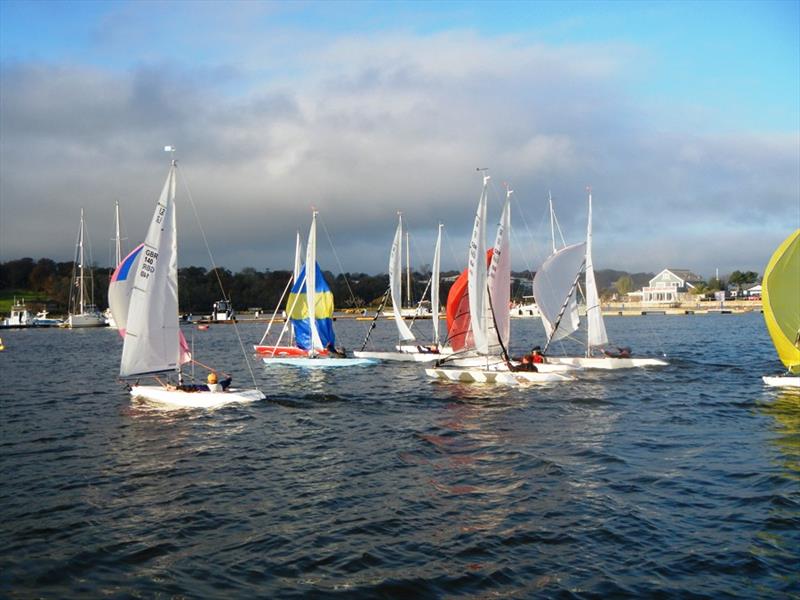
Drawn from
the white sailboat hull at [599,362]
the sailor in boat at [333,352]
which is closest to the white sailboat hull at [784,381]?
the white sailboat hull at [599,362]

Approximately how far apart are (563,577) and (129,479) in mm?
10725

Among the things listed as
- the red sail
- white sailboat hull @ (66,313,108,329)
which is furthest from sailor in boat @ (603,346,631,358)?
white sailboat hull @ (66,313,108,329)

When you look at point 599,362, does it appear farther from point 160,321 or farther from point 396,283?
point 160,321

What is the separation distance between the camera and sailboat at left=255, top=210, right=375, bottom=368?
40.4 m

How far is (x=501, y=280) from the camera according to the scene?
1328 inches

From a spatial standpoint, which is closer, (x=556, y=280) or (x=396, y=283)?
(x=556, y=280)

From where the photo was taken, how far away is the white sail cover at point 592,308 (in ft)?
128

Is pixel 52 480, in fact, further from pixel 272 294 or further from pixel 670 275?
pixel 272 294

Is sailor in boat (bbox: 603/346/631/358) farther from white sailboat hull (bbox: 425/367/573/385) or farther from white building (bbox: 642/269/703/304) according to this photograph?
white building (bbox: 642/269/703/304)

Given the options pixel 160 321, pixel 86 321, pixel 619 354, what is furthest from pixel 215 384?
pixel 86 321

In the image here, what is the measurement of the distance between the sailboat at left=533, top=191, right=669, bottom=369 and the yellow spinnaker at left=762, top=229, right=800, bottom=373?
10541 millimetres

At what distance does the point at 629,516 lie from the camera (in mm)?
13234

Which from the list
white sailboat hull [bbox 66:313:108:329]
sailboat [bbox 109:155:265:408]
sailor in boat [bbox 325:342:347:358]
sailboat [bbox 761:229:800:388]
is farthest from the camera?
white sailboat hull [bbox 66:313:108:329]

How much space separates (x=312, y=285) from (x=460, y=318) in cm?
948
